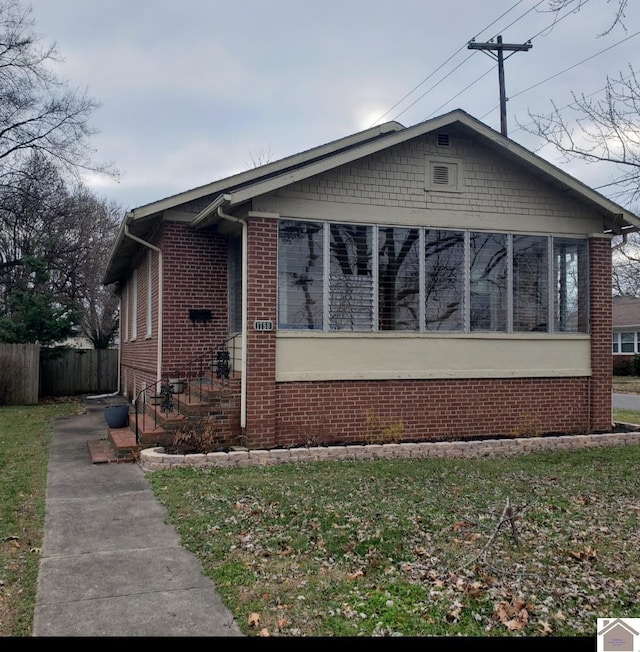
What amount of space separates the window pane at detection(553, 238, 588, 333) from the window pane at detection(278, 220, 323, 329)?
420cm

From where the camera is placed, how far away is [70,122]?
2344 centimetres

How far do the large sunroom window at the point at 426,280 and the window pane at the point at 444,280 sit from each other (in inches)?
0.6

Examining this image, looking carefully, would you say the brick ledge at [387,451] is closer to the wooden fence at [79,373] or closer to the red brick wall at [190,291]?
the red brick wall at [190,291]

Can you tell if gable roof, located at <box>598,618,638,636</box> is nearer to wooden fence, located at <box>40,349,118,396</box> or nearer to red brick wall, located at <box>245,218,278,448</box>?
red brick wall, located at <box>245,218,278,448</box>

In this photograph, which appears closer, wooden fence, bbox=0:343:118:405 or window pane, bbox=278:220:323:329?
window pane, bbox=278:220:323:329

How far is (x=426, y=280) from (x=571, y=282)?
278 centimetres

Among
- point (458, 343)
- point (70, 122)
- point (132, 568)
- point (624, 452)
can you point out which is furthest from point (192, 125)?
point (132, 568)

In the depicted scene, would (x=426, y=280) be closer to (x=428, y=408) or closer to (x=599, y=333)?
(x=428, y=408)

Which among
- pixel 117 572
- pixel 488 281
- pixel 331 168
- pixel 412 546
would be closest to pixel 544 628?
pixel 412 546

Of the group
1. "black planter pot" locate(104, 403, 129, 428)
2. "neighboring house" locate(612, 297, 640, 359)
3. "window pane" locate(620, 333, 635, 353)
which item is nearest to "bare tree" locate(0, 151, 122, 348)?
"black planter pot" locate(104, 403, 129, 428)

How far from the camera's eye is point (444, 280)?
957cm

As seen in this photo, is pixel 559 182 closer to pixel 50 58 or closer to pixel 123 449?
pixel 123 449

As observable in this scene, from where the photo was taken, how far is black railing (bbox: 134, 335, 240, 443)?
9078mm

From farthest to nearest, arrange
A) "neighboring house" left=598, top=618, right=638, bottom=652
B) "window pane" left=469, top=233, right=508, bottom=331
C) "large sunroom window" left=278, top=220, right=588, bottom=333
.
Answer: "window pane" left=469, top=233, right=508, bottom=331 < "large sunroom window" left=278, top=220, right=588, bottom=333 < "neighboring house" left=598, top=618, right=638, bottom=652
